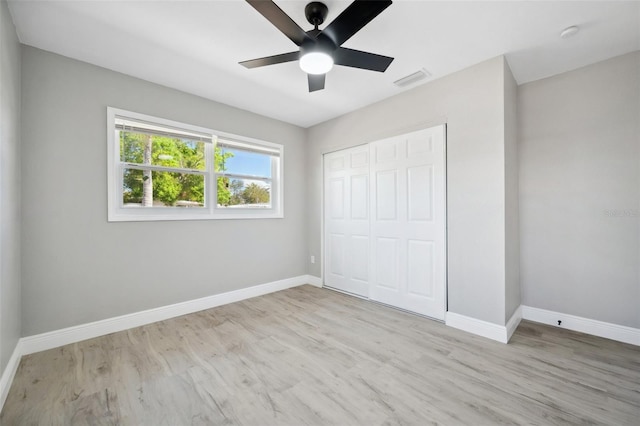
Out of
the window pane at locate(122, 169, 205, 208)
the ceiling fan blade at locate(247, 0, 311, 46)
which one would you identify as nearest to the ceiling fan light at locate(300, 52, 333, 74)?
the ceiling fan blade at locate(247, 0, 311, 46)

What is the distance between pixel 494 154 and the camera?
8.59 feet

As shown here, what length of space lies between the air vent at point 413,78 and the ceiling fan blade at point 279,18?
1.60m

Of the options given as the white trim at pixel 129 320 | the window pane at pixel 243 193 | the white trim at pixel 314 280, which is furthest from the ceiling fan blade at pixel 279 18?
the white trim at pixel 314 280

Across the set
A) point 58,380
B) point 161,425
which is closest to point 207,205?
point 58,380

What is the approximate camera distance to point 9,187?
6.56ft

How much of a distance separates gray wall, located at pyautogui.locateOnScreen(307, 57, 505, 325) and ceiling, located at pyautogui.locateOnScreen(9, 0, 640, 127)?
0.27m

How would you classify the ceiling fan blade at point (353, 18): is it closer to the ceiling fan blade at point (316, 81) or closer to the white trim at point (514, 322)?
the ceiling fan blade at point (316, 81)

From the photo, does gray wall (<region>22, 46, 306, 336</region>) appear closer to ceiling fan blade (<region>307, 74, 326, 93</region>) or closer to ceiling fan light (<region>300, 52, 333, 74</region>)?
ceiling fan blade (<region>307, 74, 326, 93</region>)

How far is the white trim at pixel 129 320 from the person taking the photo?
94.3 inches

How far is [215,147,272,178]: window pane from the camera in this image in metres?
3.71

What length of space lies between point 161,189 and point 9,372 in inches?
77.5

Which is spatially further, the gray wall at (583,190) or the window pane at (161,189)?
the window pane at (161,189)

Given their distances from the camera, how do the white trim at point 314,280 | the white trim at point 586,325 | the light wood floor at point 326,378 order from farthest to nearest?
the white trim at point 314,280, the white trim at point 586,325, the light wood floor at point 326,378

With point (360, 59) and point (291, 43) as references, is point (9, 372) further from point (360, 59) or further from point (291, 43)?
point (360, 59)
